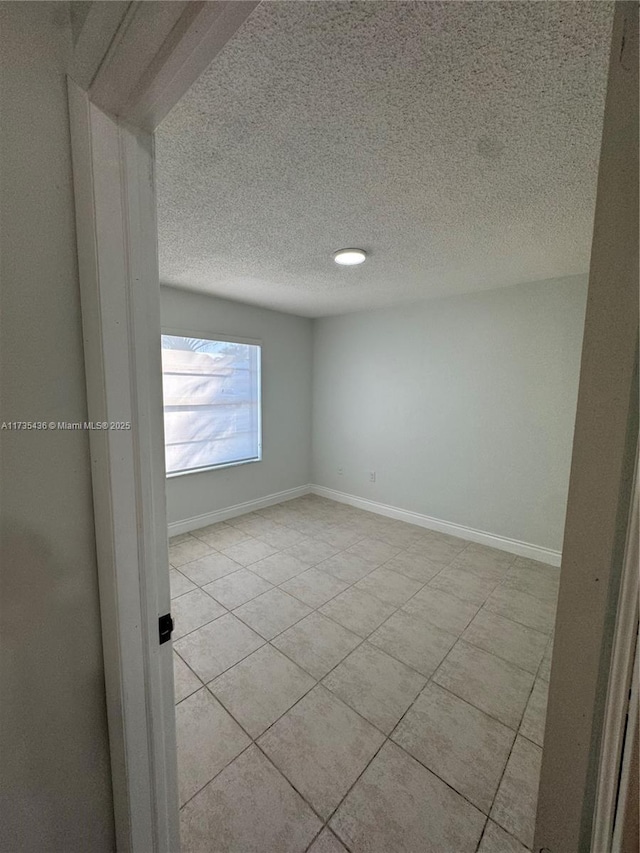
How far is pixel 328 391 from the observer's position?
4.32m

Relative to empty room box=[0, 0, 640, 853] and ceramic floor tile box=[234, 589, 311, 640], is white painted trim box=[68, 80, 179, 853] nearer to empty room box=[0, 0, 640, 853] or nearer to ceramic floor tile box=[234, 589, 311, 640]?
empty room box=[0, 0, 640, 853]

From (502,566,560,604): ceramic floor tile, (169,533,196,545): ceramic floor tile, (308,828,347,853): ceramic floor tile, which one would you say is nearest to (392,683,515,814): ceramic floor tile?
(308,828,347,853): ceramic floor tile

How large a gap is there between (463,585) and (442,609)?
39 cm

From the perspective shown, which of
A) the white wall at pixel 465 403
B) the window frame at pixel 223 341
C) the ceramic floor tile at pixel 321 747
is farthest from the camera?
the window frame at pixel 223 341

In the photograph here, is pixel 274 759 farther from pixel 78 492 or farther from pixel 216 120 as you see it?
pixel 216 120

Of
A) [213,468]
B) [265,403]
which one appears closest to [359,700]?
[213,468]

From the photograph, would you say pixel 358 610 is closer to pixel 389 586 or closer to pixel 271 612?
pixel 389 586

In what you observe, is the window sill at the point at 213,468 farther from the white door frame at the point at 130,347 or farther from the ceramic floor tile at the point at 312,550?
the white door frame at the point at 130,347

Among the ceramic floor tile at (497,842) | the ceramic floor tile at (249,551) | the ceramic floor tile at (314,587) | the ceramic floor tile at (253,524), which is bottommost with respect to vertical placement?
the ceramic floor tile at (497,842)

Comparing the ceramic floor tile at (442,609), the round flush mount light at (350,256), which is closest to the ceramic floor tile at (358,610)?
the ceramic floor tile at (442,609)

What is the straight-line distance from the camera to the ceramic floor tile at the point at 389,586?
2.36 meters

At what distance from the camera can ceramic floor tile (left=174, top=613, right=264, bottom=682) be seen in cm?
178

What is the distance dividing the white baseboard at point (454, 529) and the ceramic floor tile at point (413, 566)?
0.63 m

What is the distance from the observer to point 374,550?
305 cm
